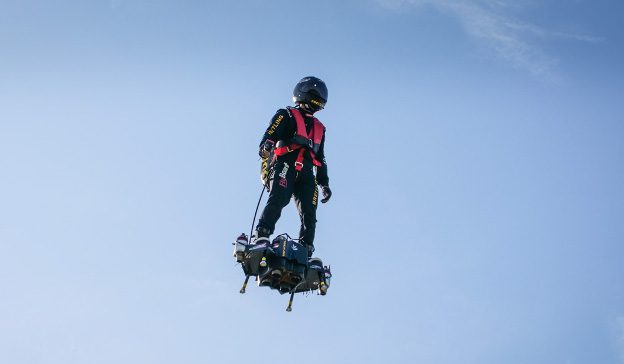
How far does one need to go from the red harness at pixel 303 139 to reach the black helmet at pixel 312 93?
260 millimetres

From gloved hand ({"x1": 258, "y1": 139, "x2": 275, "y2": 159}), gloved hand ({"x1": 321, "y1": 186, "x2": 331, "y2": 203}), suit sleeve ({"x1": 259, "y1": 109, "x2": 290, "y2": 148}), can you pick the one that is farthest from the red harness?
gloved hand ({"x1": 321, "y1": 186, "x2": 331, "y2": 203})

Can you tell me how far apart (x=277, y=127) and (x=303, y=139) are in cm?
53

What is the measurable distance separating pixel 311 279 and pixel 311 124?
9.83 feet

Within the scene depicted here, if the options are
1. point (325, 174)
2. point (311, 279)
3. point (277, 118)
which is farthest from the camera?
point (325, 174)

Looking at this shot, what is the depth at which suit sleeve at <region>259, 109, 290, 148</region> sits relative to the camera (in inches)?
567

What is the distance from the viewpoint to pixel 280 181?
1430 centimetres

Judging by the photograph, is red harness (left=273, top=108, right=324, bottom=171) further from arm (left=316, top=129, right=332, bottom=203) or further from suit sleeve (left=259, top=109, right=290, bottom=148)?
arm (left=316, top=129, right=332, bottom=203)

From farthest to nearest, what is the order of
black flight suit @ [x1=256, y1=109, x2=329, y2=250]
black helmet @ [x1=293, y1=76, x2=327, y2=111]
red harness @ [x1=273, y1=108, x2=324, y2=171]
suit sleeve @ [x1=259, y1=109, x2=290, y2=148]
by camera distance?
1. black helmet @ [x1=293, y1=76, x2=327, y2=111]
2. red harness @ [x1=273, y1=108, x2=324, y2=171]
3. suit sleeve @ [x1=259, y1=109, x2=290, y2=148]
4. black flight suit @ [x1=256, y1=109, x2=329, y2=250]

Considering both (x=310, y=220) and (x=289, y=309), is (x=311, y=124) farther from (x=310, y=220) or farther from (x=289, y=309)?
(x=289, y=309)

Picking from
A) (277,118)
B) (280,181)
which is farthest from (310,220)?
(277,118)

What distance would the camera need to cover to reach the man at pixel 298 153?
14.2m

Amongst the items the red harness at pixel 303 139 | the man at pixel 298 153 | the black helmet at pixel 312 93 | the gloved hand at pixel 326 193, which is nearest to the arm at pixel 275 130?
the man at pixel 298 153

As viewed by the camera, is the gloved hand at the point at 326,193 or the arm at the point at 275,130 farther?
the gloved hand at the point at 326,193

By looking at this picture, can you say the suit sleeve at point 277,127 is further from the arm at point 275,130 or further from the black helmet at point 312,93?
the black helmet at point 312,93
